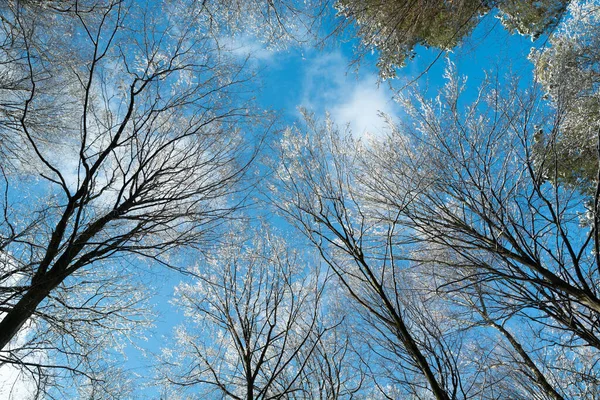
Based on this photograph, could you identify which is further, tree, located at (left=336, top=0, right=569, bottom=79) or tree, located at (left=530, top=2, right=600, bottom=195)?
tree, located at (left=530, top=2, right=600, bottom=195)

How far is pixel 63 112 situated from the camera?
16.5 ft

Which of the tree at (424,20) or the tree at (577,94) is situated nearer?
the tree at (424,20)

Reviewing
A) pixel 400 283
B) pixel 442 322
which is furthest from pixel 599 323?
pixel 400 283

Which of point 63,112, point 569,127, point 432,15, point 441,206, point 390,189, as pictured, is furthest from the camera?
point 569,127

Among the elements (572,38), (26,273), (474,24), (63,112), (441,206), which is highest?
(572,38)

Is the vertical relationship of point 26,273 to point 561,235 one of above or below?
below

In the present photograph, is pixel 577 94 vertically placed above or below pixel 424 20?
below

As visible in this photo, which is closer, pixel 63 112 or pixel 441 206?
pixel 441 206

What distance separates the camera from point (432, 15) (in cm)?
471

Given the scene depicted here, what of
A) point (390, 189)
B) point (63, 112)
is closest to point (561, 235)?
point (390, 189)

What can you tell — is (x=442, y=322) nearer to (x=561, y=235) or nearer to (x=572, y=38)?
(x=561, y=235)

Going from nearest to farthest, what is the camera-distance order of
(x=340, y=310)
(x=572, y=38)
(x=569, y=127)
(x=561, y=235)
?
(x=561, y=235)
(x=569, y=127)
(x=340, y=310)
(x=572, y=38)

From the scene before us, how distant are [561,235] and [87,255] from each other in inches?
163

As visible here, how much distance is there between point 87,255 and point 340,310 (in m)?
4.00
